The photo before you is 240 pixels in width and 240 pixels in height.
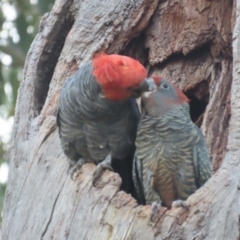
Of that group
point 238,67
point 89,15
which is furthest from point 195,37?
point 238,67

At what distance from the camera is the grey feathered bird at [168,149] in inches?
127

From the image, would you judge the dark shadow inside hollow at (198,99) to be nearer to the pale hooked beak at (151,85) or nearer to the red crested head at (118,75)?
the pale hooked beak at (151,85)

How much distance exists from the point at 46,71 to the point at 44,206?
0.92 meters

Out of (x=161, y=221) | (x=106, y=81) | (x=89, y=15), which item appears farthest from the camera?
(x=89, y=15)

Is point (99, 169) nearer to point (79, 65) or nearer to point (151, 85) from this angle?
point (151, 85)

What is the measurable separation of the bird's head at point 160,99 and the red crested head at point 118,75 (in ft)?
0.60

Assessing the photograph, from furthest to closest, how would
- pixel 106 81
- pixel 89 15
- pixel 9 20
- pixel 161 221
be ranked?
pixel 9 20 → pixel 89 15 → pixel 106 81 → pixel 161 221

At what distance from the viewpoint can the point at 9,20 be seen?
6.21 meters

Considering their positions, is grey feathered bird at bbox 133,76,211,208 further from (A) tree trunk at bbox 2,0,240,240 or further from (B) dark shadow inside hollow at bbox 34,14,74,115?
(B) dark shadow inside hollow at bbox 34,14,74,115

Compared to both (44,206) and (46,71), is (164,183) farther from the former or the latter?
(46,71)

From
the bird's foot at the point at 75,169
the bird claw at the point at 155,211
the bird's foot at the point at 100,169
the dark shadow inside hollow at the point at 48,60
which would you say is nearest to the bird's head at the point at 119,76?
the bird's foot at the point at 100,169

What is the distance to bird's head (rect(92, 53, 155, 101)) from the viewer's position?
2961 millimetres

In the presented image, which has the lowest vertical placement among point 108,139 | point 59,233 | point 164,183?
point 59,233

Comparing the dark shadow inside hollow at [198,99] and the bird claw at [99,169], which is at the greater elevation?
the dark shadow inside hollow at [198,99]
